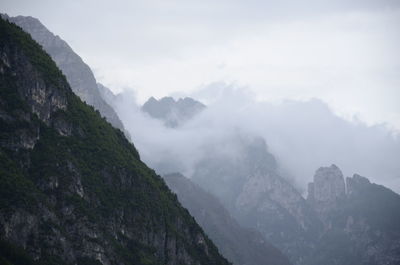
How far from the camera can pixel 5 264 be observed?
186875mm
